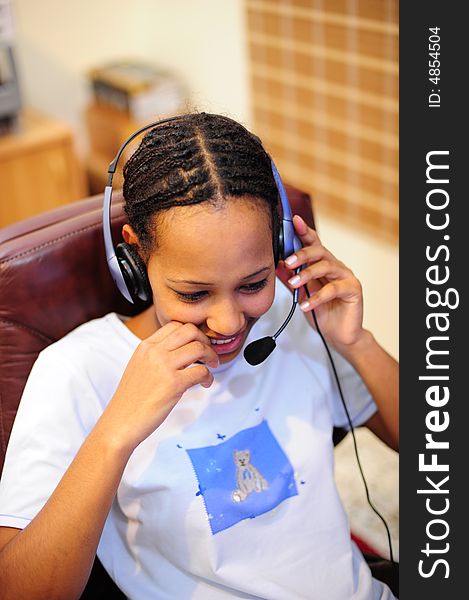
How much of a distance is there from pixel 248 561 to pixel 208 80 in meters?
2.28

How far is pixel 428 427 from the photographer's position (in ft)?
3.87

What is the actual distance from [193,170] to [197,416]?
0.35 m

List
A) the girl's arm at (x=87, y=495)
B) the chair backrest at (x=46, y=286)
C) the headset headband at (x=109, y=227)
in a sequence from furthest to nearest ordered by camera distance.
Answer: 1. the chair backrest at (x=46, y=286)
2. the headset headband at (x=109, y=227)
3. the girl's arm at (x=87, y=495)

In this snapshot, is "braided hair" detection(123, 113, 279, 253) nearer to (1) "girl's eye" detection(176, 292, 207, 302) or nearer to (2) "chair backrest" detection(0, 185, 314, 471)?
(1) "girl's eye" detection(176, 292, 207, 302)

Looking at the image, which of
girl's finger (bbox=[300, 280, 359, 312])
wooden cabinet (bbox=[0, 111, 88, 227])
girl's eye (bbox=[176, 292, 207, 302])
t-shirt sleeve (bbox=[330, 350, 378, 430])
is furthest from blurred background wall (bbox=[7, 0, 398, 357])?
girl's eye (bbox=[176, 292, 207, 302])

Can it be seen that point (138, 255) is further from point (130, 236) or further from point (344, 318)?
point (344, 318)

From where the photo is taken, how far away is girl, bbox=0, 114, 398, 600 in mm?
995

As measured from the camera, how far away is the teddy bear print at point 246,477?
3.73ft

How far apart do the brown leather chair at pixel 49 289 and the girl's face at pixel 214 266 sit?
21 cm

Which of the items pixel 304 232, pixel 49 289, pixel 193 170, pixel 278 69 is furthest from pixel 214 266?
pixel 278 69

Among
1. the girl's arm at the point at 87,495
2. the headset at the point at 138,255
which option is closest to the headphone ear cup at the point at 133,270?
the headset at the point at 138,255

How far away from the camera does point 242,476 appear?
3.76 feet

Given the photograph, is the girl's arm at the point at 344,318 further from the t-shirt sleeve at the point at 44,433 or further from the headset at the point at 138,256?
the t-shirt sleeve at the point at 44,433

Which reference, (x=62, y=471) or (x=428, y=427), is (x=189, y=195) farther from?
(x=428, y=427)
